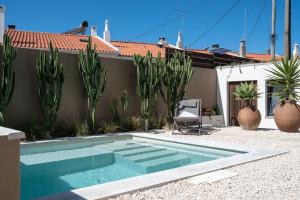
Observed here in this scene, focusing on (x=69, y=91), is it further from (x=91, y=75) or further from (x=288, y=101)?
(x=288, y=101)

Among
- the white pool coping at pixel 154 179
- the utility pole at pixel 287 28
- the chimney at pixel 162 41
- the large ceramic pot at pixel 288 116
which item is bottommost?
the white pool coping at pixel 154 179

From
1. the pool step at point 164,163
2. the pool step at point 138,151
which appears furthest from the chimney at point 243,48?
the pool step at point 164,163

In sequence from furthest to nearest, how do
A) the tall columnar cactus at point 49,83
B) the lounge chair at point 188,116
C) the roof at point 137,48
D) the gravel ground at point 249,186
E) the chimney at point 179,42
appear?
the chimney at point 179,42 → the roof at point 137,48 → the lounge chair at point 188,116 → the tall columnar cactus at point 49,83 → the gravel ground at point 249,186

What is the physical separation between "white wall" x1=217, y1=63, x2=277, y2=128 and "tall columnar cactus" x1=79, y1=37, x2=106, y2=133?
714cm

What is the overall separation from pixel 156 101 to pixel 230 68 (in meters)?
4.92

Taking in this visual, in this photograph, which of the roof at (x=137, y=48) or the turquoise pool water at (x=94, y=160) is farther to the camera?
the roof at (x=137, y=48)

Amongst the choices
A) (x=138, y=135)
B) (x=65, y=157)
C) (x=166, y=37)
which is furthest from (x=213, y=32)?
(x=65, y=157)

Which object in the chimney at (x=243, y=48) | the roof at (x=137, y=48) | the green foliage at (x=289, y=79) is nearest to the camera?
the green foliage at (x=289, y=79)

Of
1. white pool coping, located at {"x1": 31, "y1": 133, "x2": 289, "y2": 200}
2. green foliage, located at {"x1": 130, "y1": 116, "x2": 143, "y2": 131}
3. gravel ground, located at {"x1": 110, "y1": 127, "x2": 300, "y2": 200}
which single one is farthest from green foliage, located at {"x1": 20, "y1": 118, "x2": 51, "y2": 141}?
gravel ground, located at {"x1": 110, "y1": 127, "x2": 300, "y2": 200}

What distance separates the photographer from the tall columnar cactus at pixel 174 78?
12.6m

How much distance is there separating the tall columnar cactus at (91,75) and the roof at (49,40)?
6823 mm

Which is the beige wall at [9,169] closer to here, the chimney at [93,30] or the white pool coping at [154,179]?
the white pool coping at [154,179]

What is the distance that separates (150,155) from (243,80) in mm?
8443

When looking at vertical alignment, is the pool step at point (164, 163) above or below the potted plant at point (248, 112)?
below
